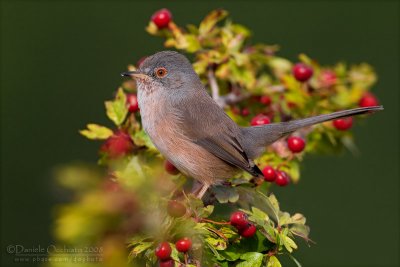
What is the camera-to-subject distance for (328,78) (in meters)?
3.96

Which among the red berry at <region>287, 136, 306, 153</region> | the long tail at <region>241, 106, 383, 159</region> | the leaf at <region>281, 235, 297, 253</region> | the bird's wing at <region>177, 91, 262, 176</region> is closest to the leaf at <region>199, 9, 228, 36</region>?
the bird's wing at <region>177, 91, 262, 176</region>

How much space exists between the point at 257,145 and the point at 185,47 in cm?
75

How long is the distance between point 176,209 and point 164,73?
150cm

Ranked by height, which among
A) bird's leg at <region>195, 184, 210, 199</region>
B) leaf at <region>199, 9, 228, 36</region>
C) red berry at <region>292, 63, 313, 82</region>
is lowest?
bird's leg at <region>195, 184, 210, 199</region>

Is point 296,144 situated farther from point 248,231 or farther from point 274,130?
point 248,231

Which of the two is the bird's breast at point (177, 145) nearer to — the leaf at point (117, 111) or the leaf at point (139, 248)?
the leaf at point (117, 111)

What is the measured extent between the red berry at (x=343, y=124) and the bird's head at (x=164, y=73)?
914 mm

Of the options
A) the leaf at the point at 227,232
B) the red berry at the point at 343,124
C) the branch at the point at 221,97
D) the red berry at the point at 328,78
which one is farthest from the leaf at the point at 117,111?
the red berry at the point at 328,78

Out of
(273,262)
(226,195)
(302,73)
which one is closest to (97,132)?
(226,195)

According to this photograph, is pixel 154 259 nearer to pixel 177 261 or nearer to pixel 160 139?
pixel 177 261

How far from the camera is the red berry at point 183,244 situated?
2.22m

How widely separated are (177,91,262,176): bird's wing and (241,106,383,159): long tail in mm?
69

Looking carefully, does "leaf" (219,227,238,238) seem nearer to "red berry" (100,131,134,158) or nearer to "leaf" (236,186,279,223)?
"leaf" (236,186,279,223)

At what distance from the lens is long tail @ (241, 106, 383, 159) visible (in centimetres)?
347
